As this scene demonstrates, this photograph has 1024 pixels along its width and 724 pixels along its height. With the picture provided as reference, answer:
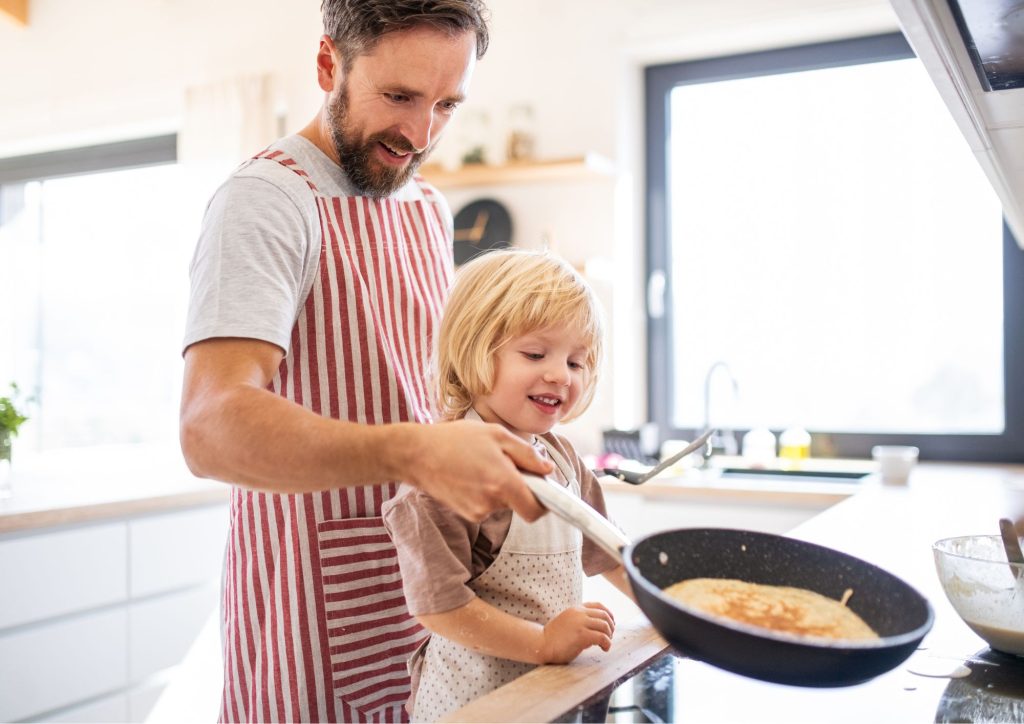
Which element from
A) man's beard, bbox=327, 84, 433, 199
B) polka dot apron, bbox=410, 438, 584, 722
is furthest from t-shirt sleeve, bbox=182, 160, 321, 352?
polka dot apron, bbox=410, 438, 584, 722

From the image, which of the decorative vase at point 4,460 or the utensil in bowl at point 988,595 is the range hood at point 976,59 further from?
the decorative vase at point 4,460

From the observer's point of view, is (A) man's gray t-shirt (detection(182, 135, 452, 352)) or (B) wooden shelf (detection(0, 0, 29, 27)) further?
(B) wooden shelf (detection(0, 0, 29, 27))

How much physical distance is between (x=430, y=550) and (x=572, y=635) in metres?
0.17

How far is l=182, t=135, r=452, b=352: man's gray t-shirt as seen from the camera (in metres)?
1.01

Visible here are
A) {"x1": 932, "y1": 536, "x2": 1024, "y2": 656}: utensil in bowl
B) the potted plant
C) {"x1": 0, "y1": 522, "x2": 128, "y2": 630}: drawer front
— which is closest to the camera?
{"x1": 932, "y1": 536, "x2": 1024, "y2": 656}: utensil in bowl

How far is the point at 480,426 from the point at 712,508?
2.02m

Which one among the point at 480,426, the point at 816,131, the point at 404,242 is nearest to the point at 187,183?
the point at 816,131

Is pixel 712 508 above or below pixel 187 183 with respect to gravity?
below

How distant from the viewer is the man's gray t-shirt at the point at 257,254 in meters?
1.01

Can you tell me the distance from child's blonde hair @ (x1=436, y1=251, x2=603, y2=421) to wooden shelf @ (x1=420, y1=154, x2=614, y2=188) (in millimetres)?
2059

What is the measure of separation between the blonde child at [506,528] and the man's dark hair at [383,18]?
304 millimetres

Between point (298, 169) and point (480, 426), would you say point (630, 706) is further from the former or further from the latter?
point (298, 169)

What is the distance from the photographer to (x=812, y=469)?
2.99 m

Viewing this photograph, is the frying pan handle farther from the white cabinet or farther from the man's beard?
the white cabinet
